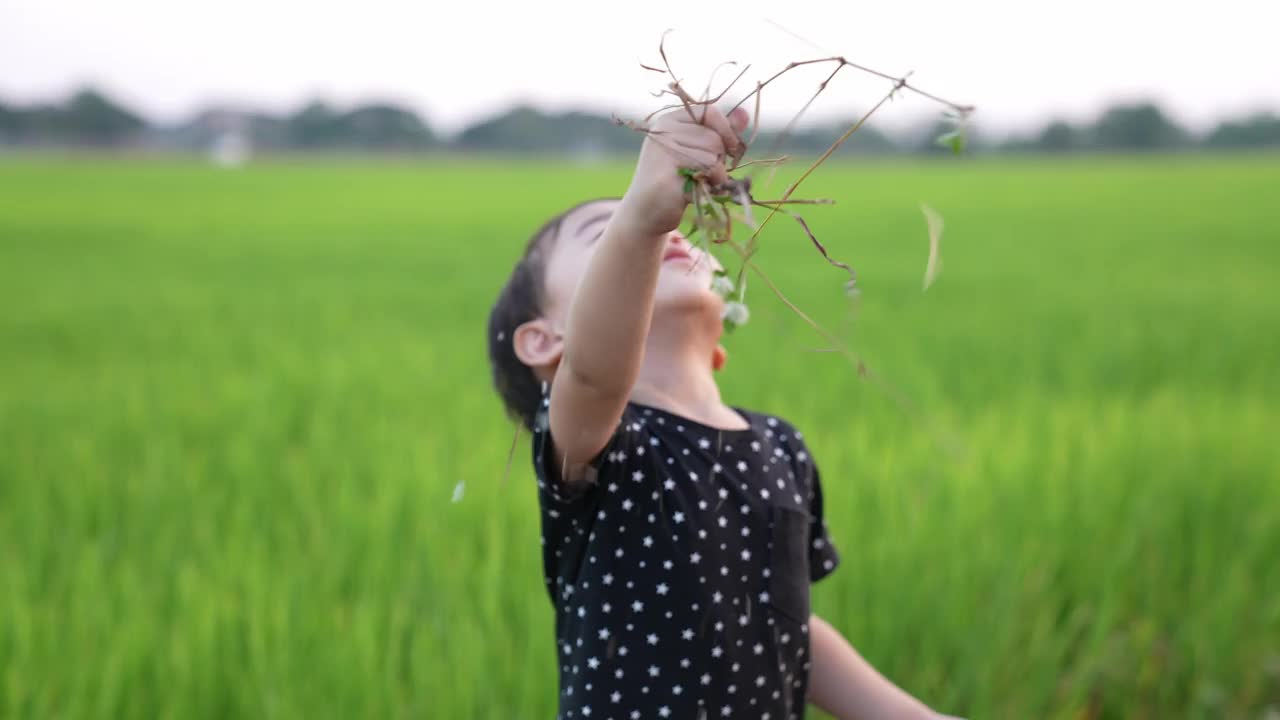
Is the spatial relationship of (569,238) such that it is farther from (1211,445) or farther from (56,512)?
(1211,445)

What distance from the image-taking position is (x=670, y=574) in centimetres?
96

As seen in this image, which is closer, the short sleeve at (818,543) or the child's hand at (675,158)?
the child's hand at (675,158)

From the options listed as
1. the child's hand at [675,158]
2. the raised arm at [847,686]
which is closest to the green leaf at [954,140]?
the child's hand at [675,158]

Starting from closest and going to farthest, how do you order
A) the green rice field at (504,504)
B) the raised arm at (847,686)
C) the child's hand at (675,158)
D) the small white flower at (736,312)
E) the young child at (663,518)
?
the child's hand at (675,158) < the small white flower at (736,312) < the young child at (663,518) < the raised arm at (847,686) < the green rice field at (504,504)

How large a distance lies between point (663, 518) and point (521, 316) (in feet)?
0.82

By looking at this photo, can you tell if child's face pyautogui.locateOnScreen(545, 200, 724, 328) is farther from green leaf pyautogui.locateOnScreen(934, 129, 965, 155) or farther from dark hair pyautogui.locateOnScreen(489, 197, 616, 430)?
green leaf pyautogui.locateOnScreen(934, 129, 965, 155)

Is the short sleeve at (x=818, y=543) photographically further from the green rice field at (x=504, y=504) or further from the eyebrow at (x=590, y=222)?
the eyebrow at (x=590, y=222)

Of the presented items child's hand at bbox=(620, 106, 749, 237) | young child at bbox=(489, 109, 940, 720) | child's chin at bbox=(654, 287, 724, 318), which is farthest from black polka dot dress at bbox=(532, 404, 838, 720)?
child's hand at bbox=(620, 106, 749, 237)

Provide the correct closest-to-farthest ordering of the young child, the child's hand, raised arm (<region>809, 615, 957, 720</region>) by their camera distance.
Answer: the child's hand
the young child
raised arm (<region>809, 615, 957, 720</region>)

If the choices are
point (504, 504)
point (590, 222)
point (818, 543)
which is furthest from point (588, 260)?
point (504, 504)

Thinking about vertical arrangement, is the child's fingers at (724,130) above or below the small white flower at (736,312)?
above

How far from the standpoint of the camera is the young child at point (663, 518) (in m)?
0.96

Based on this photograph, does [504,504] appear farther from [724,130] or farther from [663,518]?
[724,130]

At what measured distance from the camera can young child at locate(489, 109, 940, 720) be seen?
0.96 m
